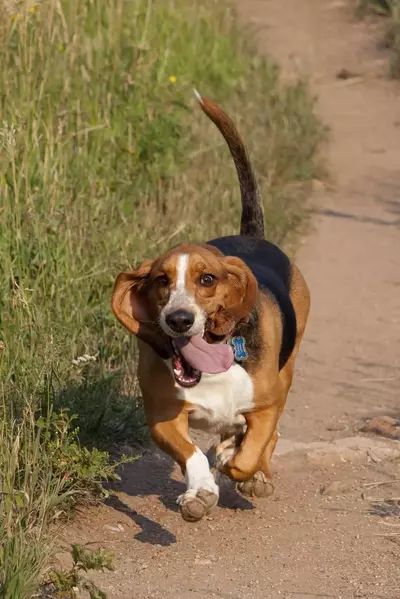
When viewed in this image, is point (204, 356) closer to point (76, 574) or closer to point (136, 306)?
point (136, 306)

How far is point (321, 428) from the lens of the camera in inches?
267

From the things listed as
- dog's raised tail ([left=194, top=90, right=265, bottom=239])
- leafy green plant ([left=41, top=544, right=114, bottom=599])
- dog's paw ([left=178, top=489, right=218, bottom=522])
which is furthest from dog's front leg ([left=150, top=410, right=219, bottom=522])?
dog's raised tail ([left=194, top=90, right=265, bottom=239])

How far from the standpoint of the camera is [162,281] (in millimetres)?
4871

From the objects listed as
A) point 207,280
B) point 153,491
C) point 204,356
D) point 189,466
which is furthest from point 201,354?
point 153,491

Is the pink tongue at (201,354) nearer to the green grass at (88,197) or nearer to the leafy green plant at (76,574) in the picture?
the green grass at (88,197)

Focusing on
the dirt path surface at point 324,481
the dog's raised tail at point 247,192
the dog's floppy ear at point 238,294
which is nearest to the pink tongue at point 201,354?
the dog's floppy ear at point 238,294

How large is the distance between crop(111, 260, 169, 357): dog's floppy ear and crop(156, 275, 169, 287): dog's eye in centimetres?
11

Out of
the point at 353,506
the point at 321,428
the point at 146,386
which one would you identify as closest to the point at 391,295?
the point at 321,428

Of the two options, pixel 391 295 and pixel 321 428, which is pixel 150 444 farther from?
pixel 391 295

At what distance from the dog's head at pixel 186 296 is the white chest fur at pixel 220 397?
0.18 m

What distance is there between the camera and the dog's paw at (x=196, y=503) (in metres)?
4.73

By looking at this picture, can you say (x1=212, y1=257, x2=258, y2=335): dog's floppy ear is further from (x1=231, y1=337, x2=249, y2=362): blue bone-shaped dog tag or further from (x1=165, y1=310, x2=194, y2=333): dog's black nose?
(x1=165, y1=310, x2=194, y2=333): dog's black nose

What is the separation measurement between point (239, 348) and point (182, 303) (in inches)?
17.2

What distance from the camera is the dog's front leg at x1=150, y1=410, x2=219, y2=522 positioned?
474cm
